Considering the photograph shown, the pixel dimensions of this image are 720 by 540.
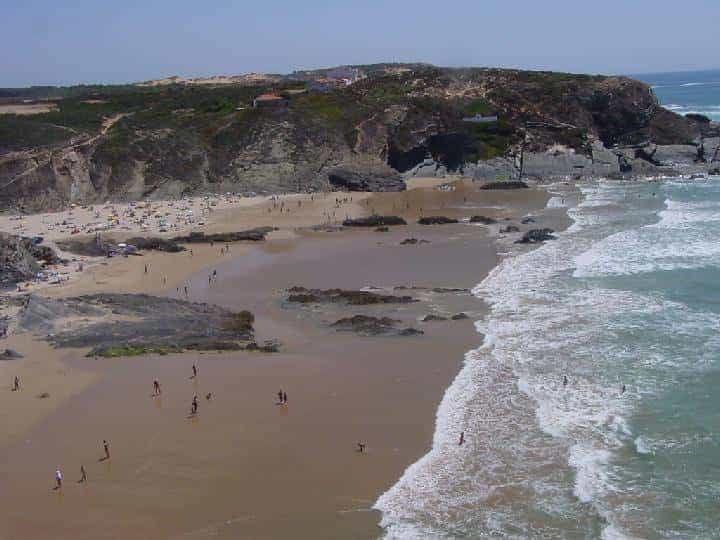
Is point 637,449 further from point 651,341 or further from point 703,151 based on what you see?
point 703,151

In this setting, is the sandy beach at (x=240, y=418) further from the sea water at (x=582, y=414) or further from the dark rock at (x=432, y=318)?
the sea water at (x=582, y=414)

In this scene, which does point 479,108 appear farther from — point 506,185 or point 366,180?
point 366,180

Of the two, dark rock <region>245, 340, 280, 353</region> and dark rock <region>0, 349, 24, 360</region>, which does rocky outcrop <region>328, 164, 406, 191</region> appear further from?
dark rock <region>0, 349, 24, 360</region>

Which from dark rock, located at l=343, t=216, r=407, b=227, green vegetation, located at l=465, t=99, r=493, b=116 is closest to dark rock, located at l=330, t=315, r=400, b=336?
dark rock, located at l=343, t=216, r=407, b=227

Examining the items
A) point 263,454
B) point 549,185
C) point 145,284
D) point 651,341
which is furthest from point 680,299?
point 549,185

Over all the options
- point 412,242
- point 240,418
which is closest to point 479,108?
point 412,242
